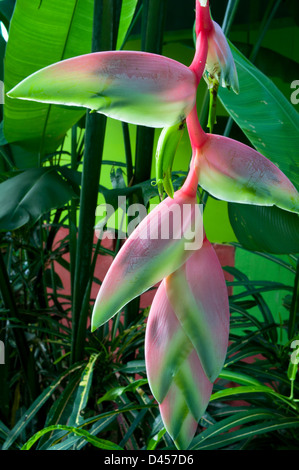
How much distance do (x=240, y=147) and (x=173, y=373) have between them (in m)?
0.04

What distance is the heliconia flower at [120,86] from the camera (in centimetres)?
7

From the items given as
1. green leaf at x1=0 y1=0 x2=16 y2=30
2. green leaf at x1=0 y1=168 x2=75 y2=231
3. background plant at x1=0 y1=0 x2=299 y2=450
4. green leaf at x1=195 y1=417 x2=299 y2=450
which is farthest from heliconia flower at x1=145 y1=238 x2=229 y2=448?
green leaf at x1=0 y1=0 x2=16 y2=30

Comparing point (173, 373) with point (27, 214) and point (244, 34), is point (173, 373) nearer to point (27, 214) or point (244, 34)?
point (27, 214)

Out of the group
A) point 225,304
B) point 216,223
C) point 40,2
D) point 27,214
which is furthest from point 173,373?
point 216,223

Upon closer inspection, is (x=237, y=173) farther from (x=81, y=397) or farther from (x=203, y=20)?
(x=81, y=397)

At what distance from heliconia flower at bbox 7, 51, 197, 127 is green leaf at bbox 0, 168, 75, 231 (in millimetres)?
394

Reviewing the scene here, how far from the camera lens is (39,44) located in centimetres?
55

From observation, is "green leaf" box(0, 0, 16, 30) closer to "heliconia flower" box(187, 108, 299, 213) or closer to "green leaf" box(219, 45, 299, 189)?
"green leaf" box(219, 45, 299, 189)

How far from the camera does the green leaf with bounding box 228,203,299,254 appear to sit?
1.61 ft

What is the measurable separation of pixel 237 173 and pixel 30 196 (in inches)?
16.8

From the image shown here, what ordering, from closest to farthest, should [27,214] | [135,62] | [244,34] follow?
1. [135,62]
2. [27,214]
3. [244,34]

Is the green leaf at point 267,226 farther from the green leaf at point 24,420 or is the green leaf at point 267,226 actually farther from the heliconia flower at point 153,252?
the heliconia flower at point 153,252

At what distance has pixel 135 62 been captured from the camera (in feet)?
0.24

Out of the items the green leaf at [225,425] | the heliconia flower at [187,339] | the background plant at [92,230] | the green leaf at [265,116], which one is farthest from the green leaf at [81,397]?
the heliconia flower at [187,339]
